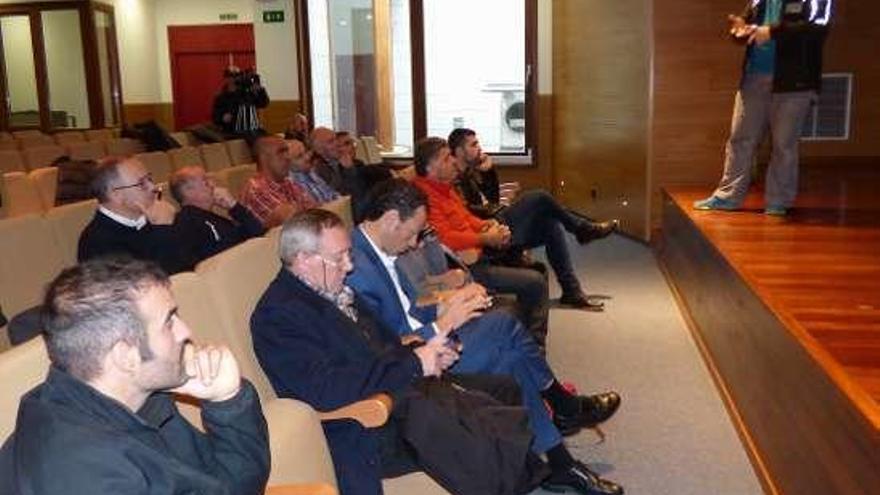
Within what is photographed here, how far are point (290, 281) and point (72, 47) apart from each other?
30.6 feet

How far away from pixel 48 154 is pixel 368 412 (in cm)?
496

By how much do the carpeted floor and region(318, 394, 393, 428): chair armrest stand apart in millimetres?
1163

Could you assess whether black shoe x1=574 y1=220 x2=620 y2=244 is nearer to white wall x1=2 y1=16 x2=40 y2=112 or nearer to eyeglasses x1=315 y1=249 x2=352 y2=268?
eyeglasses x1=315 y1=249 x2=352 y2=268

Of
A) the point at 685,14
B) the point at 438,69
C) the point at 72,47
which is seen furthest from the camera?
the point at 72,47

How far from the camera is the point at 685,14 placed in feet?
20.7

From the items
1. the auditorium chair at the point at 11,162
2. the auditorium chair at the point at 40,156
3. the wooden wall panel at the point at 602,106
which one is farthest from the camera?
the wooden wall panel at the point at 602,106

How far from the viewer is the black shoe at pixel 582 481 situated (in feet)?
9.23

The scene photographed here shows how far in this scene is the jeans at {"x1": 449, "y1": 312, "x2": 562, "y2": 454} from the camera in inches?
110

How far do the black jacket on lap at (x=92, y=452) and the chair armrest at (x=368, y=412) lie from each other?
604 millimetres

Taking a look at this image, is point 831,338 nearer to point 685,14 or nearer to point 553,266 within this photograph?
point 553,266

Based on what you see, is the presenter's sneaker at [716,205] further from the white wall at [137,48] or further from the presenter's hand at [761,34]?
the white wall at [137,48]

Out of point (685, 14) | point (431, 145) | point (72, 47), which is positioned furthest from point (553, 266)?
point (72, 47)

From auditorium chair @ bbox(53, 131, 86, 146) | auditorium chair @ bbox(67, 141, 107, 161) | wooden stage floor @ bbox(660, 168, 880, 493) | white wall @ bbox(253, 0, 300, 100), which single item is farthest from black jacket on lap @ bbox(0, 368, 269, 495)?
white wall @ bbox(253, 0, 300, 100)

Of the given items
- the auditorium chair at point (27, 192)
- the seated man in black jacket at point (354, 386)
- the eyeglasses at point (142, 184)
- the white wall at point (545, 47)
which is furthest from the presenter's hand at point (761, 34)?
the white wall at point (545, 47)
